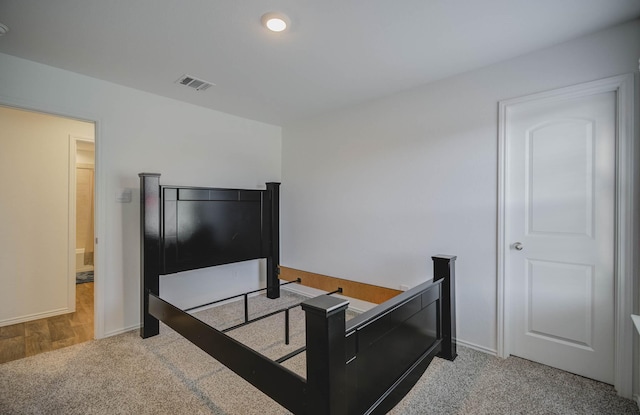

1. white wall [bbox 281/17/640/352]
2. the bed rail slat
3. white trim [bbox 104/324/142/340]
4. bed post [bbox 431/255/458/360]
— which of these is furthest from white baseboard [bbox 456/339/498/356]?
white trim [bbox 104/324/142/340]

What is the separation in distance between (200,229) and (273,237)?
3.22ft

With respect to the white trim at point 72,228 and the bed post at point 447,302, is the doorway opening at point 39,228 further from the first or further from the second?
the bed post at point 447,302

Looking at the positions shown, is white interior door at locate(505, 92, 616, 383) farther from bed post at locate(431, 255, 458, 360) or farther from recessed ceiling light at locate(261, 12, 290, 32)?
recessed ceiling light at locate(261, 12, 290, 32)

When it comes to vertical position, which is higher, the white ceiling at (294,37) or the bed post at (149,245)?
the white ceiling at (294,37)

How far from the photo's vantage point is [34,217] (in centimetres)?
342

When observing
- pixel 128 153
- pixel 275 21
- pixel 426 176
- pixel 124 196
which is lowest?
pixel 124 196

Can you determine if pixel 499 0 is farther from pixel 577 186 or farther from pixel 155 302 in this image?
pixel 155 302

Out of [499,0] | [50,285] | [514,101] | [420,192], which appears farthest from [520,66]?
[50,285]

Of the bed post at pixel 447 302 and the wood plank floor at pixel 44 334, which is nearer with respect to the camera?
the bed post at pixel 447 302

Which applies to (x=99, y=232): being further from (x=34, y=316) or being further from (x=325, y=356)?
(x=325, y=356)

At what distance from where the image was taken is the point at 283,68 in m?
2.61

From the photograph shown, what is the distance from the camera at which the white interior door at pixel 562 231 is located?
2109mm

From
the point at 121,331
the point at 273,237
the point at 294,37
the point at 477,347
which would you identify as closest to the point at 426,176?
the point at 477,347

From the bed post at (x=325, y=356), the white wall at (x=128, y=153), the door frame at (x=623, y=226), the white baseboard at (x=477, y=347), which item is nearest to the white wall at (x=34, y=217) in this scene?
the white wall at (x=128, y=153)
